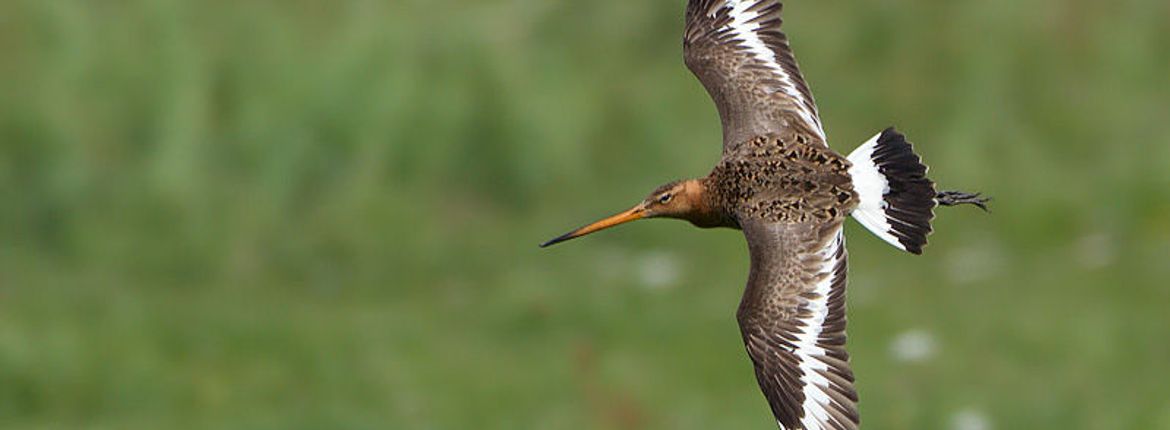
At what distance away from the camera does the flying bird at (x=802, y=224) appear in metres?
8.40

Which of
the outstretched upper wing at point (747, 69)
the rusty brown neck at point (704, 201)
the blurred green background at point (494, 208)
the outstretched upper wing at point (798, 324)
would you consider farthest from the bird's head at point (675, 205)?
the blurred green background at point (494, 208)

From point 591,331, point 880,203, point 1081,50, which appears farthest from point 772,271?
point 1081,50

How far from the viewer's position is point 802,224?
336 inches

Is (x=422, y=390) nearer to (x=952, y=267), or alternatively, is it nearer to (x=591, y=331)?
(x=591, y=331)

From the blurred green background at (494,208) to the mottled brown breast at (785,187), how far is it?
19.5 feet

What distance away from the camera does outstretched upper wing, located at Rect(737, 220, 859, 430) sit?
8383mm

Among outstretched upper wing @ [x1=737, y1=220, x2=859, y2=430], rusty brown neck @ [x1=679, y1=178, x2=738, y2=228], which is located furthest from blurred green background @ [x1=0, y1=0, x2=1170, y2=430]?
outstretched upper wing @ [x1=737, y1=220, x2=859, y2=430]

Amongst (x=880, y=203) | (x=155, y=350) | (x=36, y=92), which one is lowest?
(x=155, y=350)

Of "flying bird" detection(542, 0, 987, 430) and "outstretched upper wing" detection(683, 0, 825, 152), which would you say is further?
"outstretched upper wing" detection(683, 0, 825, 152)

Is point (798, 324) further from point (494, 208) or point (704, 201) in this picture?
point (494, 208)

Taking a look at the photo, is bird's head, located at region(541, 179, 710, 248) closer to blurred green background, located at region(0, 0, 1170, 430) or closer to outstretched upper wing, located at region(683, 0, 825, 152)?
outstretched upper wing, located at region(683, 0, 825, 152)

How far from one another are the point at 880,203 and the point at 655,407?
6243 millimetres

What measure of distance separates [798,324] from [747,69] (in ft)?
5.53

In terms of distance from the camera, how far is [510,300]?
1652 cm
